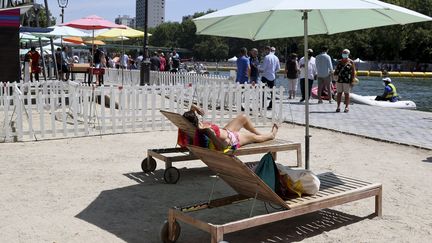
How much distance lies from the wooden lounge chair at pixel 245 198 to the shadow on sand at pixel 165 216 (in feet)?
0.93

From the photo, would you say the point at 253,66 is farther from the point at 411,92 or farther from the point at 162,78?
the point at 411,92

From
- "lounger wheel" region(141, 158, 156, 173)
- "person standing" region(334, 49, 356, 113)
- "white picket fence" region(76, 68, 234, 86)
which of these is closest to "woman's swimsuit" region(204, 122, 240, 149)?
"lounger wheel" region(141, 158, 156, 173)

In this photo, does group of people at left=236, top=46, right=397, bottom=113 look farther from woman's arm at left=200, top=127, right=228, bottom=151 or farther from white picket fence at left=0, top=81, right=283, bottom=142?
woman's arm at left=200, top=127, right=228, bottom=151

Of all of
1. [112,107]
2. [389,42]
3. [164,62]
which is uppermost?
[389,42]

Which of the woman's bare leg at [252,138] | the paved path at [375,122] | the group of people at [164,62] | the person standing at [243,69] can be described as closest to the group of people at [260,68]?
the person standing at [243,69]

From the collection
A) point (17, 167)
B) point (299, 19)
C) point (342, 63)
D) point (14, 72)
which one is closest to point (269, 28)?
point (299, 19)

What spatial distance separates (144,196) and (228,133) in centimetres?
139

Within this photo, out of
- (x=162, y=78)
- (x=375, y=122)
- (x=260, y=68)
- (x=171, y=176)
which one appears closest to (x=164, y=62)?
(x=162, y=78)

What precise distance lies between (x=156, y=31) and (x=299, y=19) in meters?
171

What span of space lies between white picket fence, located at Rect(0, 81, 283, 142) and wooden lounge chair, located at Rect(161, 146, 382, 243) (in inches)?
232

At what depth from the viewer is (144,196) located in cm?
613

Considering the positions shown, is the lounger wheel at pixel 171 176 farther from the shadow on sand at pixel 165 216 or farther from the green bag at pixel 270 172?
the green bag at pixel 270 172

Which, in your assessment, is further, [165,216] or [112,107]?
[112,107]

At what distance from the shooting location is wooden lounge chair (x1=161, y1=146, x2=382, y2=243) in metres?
4.27
